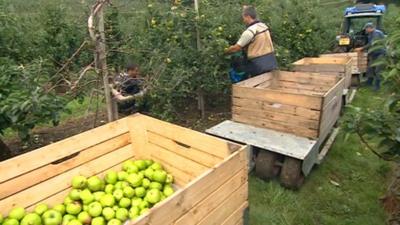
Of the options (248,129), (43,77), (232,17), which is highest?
(232,17)

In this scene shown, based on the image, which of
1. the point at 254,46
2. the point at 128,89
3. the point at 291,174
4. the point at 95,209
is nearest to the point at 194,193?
the point at 95,209

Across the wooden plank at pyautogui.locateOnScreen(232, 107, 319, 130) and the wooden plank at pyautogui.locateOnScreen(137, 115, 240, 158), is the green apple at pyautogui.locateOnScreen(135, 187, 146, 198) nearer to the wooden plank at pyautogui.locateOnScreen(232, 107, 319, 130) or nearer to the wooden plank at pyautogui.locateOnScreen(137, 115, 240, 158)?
the wooden plank at pyautogui.locateOnScreen(137, 115, 240, 158)

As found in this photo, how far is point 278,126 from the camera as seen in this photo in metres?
4.35

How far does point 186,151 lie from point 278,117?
6.20 ft

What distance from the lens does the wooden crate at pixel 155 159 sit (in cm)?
204

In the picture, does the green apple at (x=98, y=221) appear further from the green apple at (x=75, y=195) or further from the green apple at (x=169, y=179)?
the green apple at (x=169, y=179)

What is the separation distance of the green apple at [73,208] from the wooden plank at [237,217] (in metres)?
0.99

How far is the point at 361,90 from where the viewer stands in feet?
27.8

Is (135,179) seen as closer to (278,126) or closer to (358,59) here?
(278,126)

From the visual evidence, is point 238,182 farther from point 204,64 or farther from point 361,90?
point 361,90

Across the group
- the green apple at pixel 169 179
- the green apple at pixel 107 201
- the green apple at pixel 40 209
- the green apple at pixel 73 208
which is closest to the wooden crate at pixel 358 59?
the green apple at pixel 169 179

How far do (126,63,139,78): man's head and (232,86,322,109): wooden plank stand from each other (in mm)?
1464

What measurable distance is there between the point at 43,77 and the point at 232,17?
127 inches

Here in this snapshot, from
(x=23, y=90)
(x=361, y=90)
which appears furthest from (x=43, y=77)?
(x=361, y=90)
